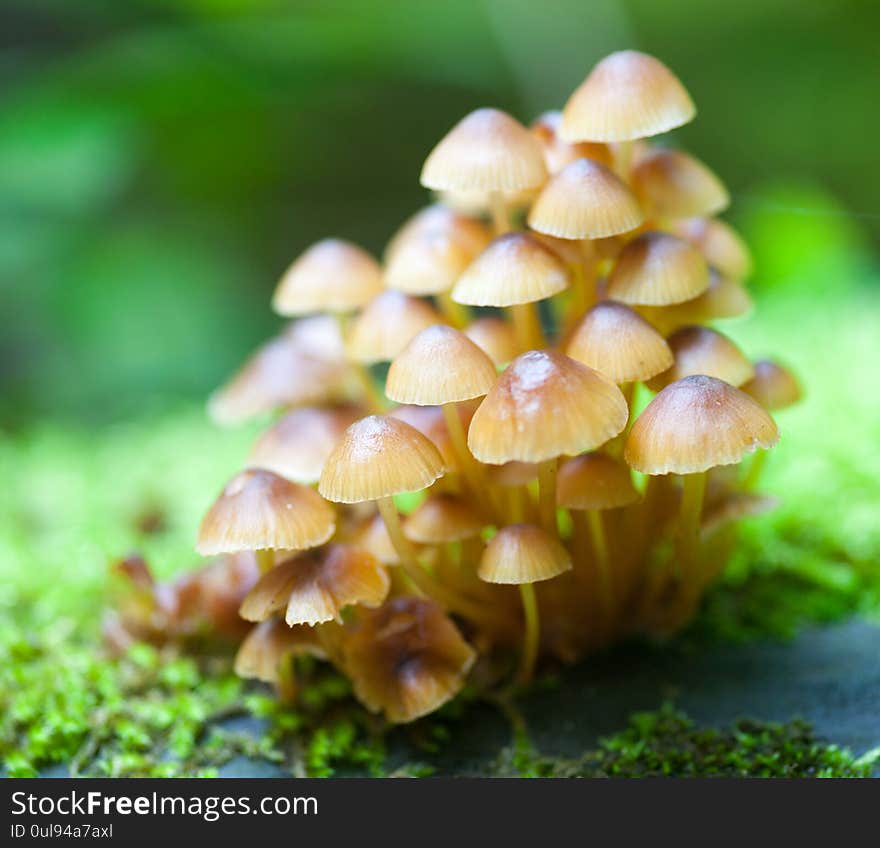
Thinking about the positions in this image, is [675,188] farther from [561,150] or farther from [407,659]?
[407,659]

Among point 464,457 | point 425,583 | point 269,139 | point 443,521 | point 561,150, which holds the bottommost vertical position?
point 425,583

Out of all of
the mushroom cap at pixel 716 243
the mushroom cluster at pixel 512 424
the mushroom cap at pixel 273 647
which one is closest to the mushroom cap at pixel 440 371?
the mushroom cluster at pixel 512 424

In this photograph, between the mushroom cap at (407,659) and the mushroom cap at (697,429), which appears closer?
the mushroom cap at (697,429)

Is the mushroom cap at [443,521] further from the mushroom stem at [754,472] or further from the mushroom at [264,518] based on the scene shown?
the mushroom stem at [754,472]

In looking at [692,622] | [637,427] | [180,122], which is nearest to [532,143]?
[637,427]

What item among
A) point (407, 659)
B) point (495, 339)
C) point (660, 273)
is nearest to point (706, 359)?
point (660, 273)
